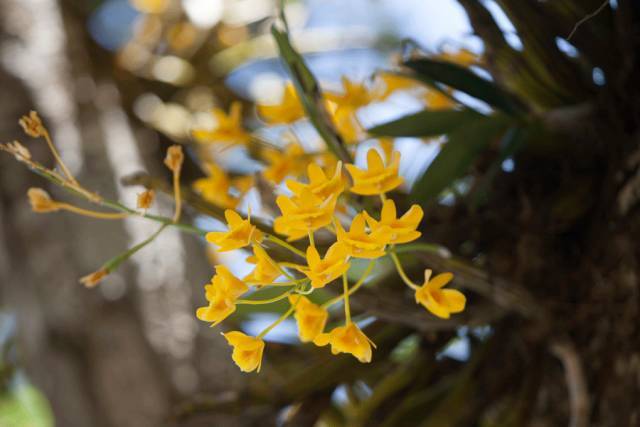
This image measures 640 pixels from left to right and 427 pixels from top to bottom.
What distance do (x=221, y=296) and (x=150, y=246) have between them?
22.0 inches

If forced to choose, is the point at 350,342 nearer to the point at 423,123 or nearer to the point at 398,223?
the point at 398,223

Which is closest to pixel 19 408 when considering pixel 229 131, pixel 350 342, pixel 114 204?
pixel 229 131

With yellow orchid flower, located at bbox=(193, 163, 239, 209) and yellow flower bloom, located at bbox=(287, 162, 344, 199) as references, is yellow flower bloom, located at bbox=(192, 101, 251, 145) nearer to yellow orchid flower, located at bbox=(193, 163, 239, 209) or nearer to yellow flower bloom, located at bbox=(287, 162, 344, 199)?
yellow orchid flower, located at bbox=(193, 163, 239, 209)

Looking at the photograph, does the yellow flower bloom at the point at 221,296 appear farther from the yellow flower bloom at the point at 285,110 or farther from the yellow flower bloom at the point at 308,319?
the yellow flower bloom at the point at 285,110

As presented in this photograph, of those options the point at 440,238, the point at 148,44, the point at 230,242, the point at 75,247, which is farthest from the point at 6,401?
A: the point at 230,242

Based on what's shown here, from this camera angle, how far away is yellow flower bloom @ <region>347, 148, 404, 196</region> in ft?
1.32

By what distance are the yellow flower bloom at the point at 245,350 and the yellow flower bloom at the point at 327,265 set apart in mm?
58

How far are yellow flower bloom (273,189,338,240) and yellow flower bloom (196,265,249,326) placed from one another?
0.15 ft

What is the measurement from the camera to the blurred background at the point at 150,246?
71 cm

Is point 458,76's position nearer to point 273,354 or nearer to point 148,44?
point 273,354

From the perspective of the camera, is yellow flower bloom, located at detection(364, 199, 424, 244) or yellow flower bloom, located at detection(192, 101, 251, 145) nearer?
yellow flower bloom, located at detection(364, 199, 424, 244)

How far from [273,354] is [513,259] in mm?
286

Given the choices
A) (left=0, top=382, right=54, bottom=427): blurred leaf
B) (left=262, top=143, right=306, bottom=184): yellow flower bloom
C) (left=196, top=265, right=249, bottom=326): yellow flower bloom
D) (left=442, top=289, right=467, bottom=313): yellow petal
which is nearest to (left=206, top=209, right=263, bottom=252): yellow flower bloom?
(left=196, top=265, right=249, bottom=326): yellow flower bloom

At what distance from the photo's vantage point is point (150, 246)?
3.03ft
